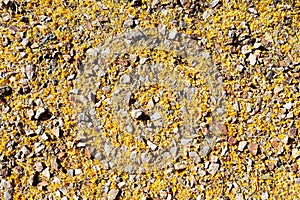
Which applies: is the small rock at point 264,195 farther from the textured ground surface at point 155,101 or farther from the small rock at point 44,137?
the small rock at point 44,137

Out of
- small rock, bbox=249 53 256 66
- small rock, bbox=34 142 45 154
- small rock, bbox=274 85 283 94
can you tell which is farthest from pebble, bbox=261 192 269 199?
small rock, bbox=34 142 45 154

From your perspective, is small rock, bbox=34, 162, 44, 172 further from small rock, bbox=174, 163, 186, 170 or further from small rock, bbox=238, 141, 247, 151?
small rock, bbox=238, 141, 247, 151

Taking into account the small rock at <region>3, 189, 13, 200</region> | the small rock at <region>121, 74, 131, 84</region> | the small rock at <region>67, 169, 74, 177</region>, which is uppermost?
the small rock at <region>121, 74, 131, 84</region>

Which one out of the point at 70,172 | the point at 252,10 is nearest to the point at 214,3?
the point at 252,10

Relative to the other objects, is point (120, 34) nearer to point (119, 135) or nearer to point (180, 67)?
point (180, 67)

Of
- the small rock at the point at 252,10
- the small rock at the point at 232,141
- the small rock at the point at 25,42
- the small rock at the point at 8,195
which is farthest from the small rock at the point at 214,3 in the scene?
the small rock at the point at 8,195

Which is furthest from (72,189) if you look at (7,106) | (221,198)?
(221,198)

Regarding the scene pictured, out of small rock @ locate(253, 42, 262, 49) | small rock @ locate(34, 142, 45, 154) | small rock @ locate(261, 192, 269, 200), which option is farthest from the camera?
small rock @ locate(253, 42, 262, 49)
